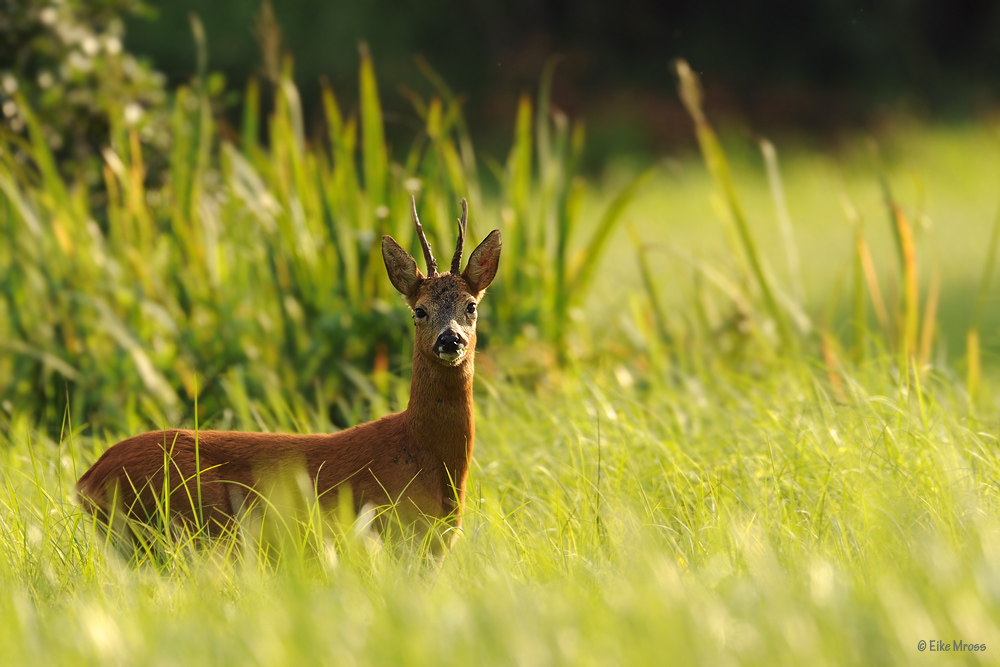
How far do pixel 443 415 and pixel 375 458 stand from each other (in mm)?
163

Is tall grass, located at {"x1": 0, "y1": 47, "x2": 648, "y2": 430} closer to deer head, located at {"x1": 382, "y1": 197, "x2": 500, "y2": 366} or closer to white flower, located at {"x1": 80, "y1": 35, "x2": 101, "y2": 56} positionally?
white flower, located at {"x1": 80, "y1": 35, "x2": 101, "y2": 56}

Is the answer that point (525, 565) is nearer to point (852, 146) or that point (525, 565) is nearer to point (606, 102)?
point (852, 146)

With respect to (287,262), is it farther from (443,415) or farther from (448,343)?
(448,343)

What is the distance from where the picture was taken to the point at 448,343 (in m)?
2.05

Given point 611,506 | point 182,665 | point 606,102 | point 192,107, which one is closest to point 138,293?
point 192,107

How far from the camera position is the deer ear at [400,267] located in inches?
87.2

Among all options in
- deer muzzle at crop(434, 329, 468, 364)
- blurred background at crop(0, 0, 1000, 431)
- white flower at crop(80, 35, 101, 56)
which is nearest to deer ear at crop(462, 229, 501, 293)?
deer muzzle at crop(434, 329, 468, 364)

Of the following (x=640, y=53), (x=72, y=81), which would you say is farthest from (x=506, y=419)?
(x=640, y=53)

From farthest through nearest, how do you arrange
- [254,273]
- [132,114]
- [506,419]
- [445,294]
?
1. [132,114]
2. [254,273]
3. [506,419]
4. [445,294]

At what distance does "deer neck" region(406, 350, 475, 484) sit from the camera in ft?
7.16

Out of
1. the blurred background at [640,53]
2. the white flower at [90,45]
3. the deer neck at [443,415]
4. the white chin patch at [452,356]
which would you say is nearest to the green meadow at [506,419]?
the deer neck at [443,415]

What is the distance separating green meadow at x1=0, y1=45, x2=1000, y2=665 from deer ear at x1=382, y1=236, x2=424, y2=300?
458 millimetres

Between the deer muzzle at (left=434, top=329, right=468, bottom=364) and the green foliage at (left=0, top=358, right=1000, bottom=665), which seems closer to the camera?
the green foliage at (left=0, top=358, right=1000, bottom=665)

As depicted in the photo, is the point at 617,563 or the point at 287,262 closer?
the point at 617,563
